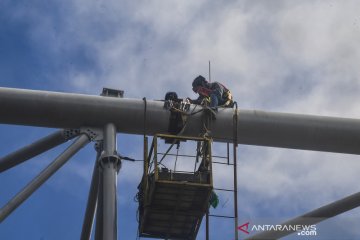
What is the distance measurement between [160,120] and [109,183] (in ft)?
7.14

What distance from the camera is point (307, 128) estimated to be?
1781cm

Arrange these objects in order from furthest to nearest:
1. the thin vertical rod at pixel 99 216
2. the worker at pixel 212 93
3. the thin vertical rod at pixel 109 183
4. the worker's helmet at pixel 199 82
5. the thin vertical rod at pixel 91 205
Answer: the worker's helmet at pixel 199 82
the worker at pixel 212 93
the thin vertical rod at pixel 91 205
the thin vertical rod at pixel 99 216
the thin vertical rod at pixel 109 183

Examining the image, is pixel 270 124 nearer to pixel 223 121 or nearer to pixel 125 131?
pixel 223 121

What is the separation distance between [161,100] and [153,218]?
8.71 feet

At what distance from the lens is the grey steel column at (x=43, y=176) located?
15.9m

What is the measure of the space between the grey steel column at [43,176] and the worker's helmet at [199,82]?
11.2 feet

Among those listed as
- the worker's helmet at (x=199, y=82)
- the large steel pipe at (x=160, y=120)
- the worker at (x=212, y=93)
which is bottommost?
the large steel pipe at (x=160, y=120)

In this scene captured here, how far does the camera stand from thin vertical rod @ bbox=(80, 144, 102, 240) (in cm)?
1733

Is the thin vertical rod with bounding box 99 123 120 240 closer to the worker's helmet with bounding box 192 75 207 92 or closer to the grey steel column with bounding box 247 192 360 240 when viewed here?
the worker's helmet with bounding box 192 75 207 92

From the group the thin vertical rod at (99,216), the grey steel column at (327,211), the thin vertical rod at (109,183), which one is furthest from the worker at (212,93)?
the thin vertical rod at (99,216)

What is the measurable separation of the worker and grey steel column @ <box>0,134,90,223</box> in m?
2.99

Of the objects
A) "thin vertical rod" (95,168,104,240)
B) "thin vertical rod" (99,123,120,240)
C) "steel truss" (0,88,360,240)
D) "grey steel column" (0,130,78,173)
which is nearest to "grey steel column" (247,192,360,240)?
"steel truss" (0,88,360,240)

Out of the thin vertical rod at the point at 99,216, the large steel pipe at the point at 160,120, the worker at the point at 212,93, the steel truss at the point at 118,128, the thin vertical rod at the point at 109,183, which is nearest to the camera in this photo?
the thin vertical rod at the point at 109,183

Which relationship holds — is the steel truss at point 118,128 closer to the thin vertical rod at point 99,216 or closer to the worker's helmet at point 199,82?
the thin vertical rod at point 99,216
